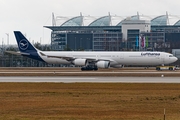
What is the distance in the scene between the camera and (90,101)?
38656mm

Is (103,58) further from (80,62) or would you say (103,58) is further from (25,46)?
(25,46)

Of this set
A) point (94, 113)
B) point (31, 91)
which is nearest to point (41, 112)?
point (94, 113)

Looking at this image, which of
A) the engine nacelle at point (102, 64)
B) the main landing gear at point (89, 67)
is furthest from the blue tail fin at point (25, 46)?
the engine nacelle at point (102, 64)

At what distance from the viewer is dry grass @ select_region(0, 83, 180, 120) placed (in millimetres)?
31453

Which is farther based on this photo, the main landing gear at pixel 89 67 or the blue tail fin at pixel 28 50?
the blue tail fin at pixel 28 50

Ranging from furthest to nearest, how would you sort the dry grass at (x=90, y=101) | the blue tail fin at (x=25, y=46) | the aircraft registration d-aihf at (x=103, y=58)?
the blue tail fin at (x=25, y=46), the aircraft registration d-aihf at (x=103, y=58), the dry grass at (x=90, y=101)

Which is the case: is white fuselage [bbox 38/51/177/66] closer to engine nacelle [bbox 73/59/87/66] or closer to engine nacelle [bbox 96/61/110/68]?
engine nacelle [bbox 73/59/87/66]

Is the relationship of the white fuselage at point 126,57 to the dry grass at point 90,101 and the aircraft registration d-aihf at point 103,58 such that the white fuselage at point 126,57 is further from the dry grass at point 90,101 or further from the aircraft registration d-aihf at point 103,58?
the dry grass at point 90,101

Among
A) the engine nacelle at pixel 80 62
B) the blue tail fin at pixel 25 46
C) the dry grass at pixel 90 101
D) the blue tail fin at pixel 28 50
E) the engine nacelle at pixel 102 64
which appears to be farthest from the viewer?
the blue tail fin at pixel 25 46

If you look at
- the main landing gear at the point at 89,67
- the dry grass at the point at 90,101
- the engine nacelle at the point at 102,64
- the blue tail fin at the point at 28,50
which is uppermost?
the blue tail fin at the point at 28,50

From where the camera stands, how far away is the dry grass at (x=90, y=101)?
3145 cm

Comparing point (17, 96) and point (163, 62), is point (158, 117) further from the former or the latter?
point (163, 62)

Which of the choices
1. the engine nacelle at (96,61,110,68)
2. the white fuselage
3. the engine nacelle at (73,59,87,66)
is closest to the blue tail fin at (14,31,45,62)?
the white fuselage

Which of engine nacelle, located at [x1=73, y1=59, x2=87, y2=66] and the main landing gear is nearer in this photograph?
the main landing gear
